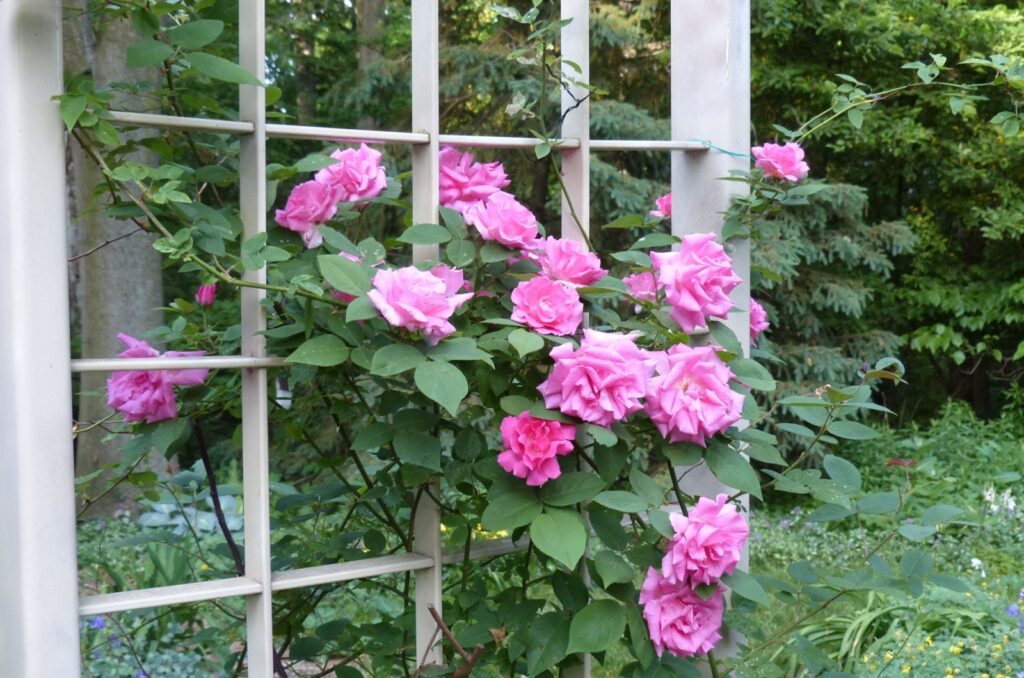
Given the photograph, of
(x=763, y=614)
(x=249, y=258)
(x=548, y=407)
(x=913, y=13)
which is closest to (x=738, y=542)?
(x=548, y=407)

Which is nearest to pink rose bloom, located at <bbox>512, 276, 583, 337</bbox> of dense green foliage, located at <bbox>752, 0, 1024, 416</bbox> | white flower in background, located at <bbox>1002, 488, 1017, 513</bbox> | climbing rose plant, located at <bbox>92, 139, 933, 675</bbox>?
climbing rose plant, located at <bbox>92, 139, 933, 675</bbox>

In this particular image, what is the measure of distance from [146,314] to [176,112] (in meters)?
3.87

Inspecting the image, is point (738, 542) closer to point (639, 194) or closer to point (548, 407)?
point (548, 407)

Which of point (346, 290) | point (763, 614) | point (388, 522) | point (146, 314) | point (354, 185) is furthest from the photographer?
point (146, 314)

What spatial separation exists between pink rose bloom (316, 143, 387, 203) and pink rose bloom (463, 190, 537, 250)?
199 millimetres

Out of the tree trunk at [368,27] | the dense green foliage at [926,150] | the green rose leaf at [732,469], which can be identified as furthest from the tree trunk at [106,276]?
the green rose leaf at [732,469]

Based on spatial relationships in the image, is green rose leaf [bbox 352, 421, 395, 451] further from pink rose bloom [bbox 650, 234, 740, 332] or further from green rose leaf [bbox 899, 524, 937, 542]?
green rose leaf [bbox 899, 524, 937, 542]

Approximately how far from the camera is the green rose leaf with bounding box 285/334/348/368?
4.03 ft

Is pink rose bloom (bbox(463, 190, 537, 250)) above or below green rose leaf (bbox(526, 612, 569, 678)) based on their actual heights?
above

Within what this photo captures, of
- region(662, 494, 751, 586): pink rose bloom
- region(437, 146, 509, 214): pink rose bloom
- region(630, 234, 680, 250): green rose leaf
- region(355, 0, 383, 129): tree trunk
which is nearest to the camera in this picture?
region(662, 494, 751, 586): pink rose bloom

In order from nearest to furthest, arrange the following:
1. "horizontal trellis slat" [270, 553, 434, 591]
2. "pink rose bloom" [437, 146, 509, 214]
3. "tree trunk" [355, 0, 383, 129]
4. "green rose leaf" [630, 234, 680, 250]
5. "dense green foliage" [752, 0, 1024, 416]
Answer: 1. "horizontal trellis slat" [270, 553, 434, 591]
2. "pink rose bloom" [437, 146, 509, 214]
3. "green rose leaf" [630, 234, 680, 250]
4. "dense green foliage" [752, 0, 1024, 416]
5. "tree trunk" [355, 0, 383, 129]

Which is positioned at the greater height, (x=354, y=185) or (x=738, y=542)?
(x=354, y=185)

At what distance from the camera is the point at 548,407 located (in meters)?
1.27

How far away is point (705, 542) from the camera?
49.4 inches
